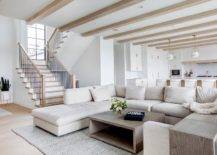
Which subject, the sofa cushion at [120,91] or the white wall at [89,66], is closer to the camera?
the sofa cushion at [120,91]

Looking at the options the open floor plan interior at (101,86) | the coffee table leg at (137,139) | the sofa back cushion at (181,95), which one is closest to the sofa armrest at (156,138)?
the open floor plan interior at (101,86)

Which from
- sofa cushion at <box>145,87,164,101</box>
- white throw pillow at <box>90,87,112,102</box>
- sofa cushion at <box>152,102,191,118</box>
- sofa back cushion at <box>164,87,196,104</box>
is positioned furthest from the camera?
white throw pillow at <box>90,87,112,102</box>

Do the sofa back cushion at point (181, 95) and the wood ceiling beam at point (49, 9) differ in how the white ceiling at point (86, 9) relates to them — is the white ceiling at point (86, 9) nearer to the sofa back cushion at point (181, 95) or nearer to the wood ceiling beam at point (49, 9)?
the wood ceiling beam at point (49, 9)

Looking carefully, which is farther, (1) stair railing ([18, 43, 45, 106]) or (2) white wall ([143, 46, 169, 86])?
→ (2) white wall ([143, 46, 169, 86])

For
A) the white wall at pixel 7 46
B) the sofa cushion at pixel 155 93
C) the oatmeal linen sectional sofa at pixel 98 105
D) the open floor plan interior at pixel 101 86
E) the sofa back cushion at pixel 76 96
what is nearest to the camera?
the open floor plan interior at pixel 101 86

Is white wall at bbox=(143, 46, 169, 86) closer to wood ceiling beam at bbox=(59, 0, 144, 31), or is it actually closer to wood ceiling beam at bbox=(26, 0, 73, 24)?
wood ceiling beam at bbox=(59, 0, 144, 31)

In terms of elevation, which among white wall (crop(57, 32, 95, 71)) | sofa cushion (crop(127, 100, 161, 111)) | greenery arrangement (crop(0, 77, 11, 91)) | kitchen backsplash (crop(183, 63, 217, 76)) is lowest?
sofa cushion (crop(127, 100, 161, 111))

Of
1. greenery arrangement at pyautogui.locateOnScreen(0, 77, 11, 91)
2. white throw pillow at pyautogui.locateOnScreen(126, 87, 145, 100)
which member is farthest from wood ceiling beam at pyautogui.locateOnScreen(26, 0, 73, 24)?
greenery arrangement at pyautogui.locateOnScreen(0, 77, 11, 91)

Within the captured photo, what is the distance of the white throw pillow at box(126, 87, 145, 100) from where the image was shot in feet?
15.1

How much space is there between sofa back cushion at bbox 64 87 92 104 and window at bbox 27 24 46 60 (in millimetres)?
4762

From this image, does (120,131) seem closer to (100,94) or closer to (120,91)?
(100,94)

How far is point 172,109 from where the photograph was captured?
3.55m

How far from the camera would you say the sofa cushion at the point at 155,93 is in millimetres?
4395

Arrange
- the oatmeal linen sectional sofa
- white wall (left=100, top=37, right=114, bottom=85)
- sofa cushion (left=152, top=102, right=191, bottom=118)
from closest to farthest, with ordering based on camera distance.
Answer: the oatmeal linen sectional sofa, sofa cushion (left=152, top=102, right=191, bottom=118), white wall (left=100, top=37, right=114, bottom=85)
